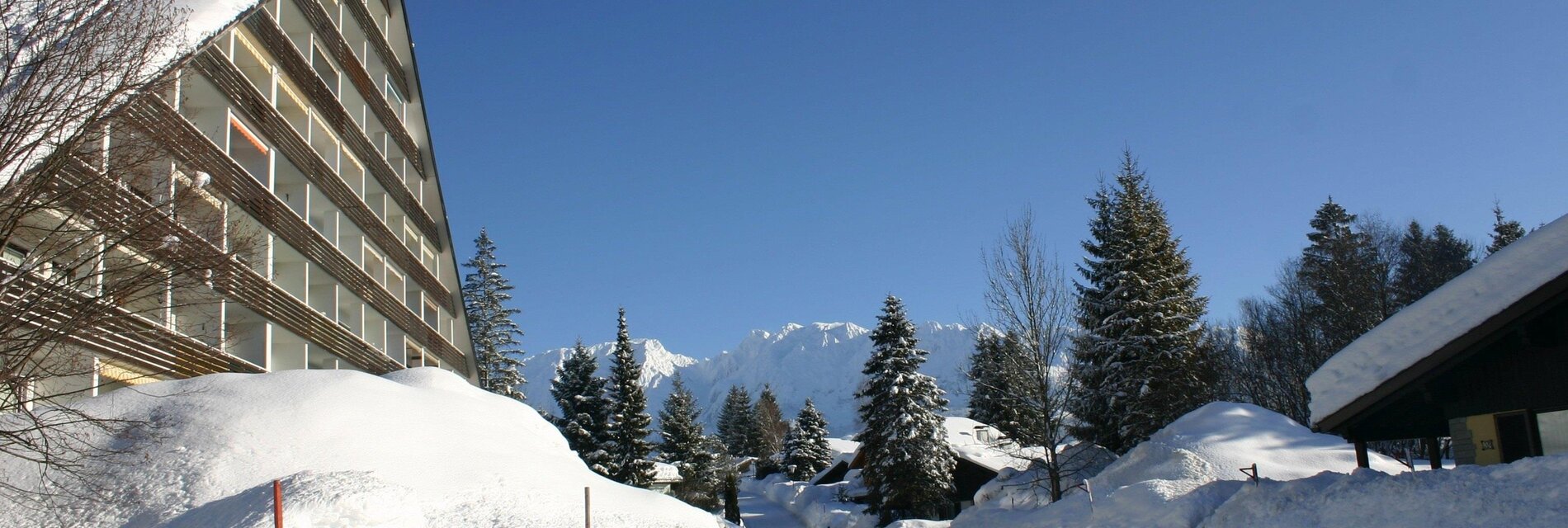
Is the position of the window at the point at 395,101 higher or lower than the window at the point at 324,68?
higher

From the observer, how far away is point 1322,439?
24953 millimetres

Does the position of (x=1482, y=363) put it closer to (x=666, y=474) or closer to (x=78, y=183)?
(x=78, y=183)

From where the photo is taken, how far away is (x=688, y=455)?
5703 cm

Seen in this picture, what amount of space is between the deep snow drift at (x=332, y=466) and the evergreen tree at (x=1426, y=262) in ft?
120

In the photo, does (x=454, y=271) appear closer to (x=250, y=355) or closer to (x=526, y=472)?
(x=250, y=355)

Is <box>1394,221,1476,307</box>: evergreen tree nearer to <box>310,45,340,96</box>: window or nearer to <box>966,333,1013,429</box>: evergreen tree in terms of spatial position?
<box>966,333,1013,429</box>: evergreen tree

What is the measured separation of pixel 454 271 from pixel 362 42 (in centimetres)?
1057

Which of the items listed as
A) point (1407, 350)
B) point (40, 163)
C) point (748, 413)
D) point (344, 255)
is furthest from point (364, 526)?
point (748, 413)

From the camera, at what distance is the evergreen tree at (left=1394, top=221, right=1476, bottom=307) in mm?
43156

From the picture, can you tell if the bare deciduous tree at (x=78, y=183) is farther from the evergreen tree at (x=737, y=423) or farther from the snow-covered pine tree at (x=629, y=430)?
the evergreen tree at (x=737, y=423)

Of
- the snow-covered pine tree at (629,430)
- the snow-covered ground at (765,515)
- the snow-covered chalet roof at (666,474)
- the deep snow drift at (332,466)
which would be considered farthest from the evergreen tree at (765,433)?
the deep snow drift at (332,466)

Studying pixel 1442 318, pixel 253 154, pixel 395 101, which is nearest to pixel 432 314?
pixel 395 101

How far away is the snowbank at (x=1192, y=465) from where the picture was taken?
630 inches

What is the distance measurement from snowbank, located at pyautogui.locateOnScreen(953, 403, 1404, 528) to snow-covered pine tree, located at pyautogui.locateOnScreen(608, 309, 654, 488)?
2233 centimetres
